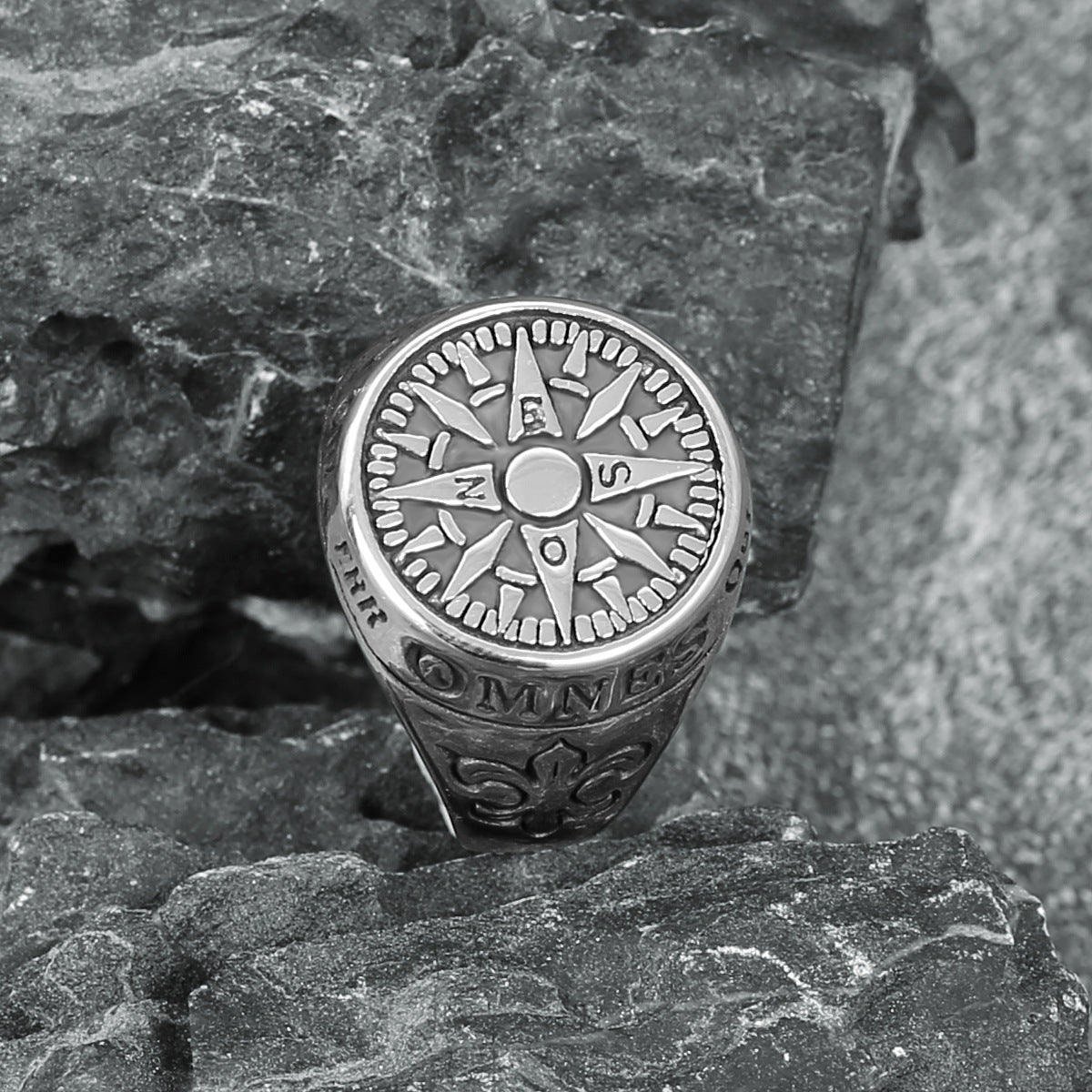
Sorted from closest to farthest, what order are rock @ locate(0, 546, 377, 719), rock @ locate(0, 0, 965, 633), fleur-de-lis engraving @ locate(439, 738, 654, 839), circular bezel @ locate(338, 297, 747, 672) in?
circular bezel @ locate(338, 297, 747, 672)
fleur-de-lis engraving @ locate(439, 738, 654, 839)
rock @ locate(0, 0, 965, 633)
rock @ locate(0, 546, 377, 719)

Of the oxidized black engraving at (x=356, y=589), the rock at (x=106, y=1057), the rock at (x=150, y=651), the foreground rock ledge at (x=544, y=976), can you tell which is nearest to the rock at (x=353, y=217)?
the rock at (x=150, y=651)

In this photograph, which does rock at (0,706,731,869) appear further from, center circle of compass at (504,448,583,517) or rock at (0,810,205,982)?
center circle of compass at (504,448,583,517)

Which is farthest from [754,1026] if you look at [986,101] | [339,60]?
[986,101]

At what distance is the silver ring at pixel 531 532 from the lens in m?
1.39

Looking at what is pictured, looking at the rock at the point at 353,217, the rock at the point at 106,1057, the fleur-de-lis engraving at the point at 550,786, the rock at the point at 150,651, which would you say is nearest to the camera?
the rock at the point at 106,1057

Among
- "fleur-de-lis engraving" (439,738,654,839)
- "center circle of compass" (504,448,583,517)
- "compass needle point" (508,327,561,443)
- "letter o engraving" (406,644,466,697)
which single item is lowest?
"fleur-de-lis engraving" (439,738,654,839)

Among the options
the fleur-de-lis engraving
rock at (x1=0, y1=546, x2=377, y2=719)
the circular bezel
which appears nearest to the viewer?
the circular bezel

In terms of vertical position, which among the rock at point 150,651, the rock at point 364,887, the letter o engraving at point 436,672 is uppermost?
the letter o engraving at point 436,672

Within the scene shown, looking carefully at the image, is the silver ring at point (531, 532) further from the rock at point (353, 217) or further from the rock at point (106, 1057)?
the rock at point (106, 1057)

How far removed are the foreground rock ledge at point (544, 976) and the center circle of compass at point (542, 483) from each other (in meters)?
0.34

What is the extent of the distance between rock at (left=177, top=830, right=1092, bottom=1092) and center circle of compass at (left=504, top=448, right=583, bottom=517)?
1.10 ft

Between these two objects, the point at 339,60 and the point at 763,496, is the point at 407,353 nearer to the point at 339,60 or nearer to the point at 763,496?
the point at 339,60

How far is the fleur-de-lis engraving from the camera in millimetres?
1491

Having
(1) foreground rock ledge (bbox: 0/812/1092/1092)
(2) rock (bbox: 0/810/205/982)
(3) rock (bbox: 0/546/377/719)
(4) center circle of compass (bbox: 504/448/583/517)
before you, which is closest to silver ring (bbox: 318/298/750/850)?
(4) center circle of compass (bbox: 504/448/583/517)
